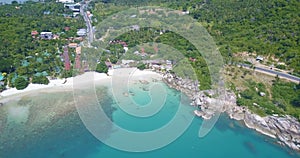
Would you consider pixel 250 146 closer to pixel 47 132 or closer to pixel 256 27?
pixel 47 132

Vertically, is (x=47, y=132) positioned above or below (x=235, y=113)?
below

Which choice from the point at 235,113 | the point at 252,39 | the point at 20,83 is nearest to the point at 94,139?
the point at 20,83

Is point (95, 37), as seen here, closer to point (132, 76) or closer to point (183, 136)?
point (132, 76)

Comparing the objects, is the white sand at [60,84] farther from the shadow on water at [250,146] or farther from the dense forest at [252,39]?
the shadow on water at [250,146]

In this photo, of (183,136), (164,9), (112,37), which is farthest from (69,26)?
(183,136)

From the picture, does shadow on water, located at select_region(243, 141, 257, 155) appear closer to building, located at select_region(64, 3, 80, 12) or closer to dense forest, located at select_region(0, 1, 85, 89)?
dense forest, located at select_region(0, 1, 85, 89)

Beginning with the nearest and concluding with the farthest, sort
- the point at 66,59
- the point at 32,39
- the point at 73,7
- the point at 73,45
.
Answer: the point at 66,59
the point at 73,45
the point at 32,39
the point at 73,7
